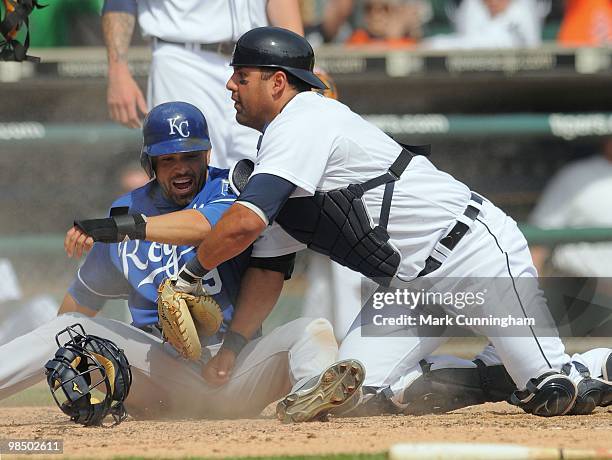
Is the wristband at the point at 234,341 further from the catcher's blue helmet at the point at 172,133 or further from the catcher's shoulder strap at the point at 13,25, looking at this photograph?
the catcher's shoulder strap at the point at 13,25

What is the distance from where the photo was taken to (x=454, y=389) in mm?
4504

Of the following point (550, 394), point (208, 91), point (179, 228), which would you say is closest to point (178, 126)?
point (179, 228)

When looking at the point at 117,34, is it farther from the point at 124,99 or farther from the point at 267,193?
the point at 267,193

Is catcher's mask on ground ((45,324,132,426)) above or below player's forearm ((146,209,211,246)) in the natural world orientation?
below

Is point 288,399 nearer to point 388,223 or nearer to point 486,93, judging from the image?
point 388,223

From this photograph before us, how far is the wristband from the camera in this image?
4.28 meters

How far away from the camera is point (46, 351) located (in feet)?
13.8

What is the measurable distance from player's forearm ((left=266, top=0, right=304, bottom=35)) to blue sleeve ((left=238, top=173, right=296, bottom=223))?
4.72ft

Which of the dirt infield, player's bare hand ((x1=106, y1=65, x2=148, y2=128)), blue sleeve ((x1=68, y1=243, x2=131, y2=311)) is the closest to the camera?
the dirt infield

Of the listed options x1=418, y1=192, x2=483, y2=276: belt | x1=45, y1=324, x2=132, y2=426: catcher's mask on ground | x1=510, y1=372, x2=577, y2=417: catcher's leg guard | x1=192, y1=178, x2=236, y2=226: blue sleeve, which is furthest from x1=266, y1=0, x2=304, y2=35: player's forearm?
x1=510, y1=372, x2=577, y2=417: catcher's leg guard

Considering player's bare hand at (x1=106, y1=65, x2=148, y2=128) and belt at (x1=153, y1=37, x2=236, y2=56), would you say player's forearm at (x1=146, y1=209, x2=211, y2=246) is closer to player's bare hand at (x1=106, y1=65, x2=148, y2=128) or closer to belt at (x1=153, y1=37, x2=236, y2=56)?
player's bare hand at (x1=106, y1=65, x2=148, y2=128)

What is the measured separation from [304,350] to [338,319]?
200 cm

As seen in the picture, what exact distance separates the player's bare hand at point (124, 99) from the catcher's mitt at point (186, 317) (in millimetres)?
1225

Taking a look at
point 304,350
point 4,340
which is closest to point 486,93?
point 4,340
